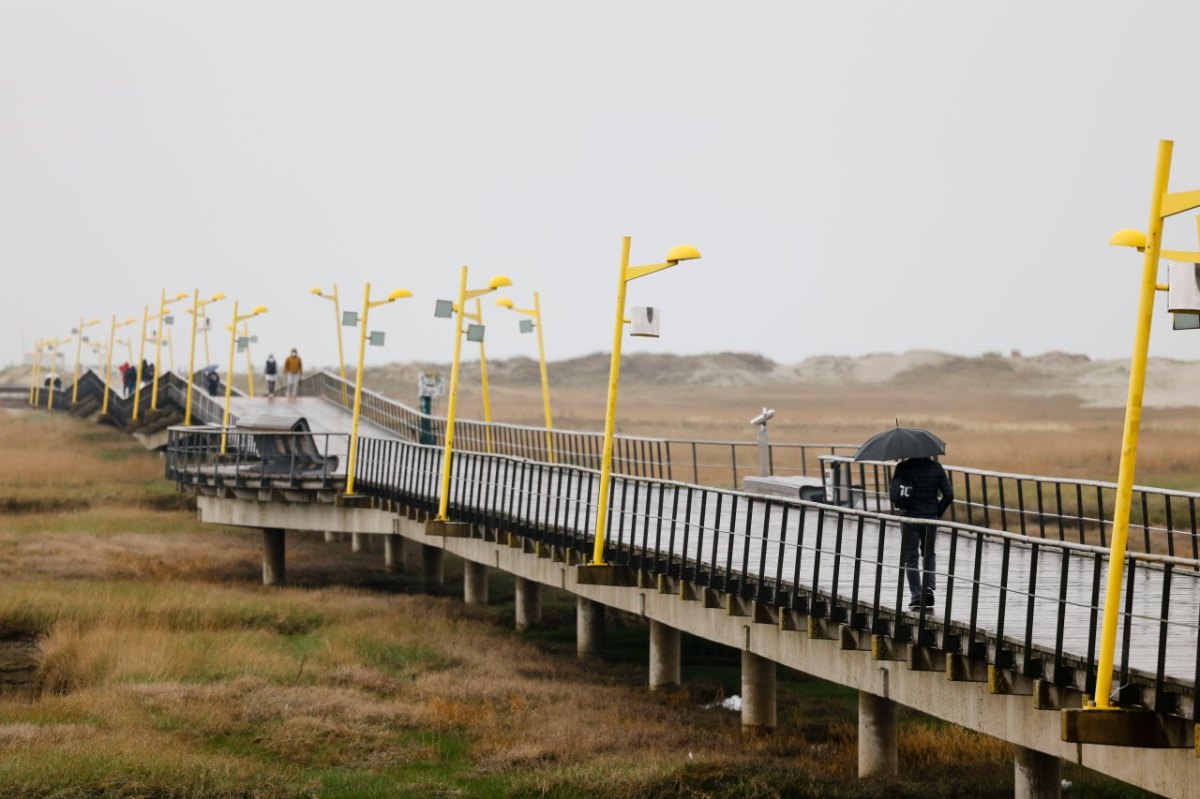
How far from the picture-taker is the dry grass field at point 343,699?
63.6ft

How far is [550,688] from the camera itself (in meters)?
26.2

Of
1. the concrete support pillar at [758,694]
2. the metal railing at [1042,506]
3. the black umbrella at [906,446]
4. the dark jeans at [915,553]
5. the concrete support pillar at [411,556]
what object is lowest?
the concrete support pillar at [411,556]

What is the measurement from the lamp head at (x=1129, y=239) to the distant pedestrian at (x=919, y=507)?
4.10 m

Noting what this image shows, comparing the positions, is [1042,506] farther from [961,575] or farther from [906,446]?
[906,446]

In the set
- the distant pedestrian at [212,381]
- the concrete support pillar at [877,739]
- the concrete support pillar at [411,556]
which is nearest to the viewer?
the concrete support pillar at [877,739]

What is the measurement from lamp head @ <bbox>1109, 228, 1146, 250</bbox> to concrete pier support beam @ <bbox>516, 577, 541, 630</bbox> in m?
22.5

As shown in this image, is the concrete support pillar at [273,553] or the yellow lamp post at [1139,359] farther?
the concrete support pillar at [273,553]

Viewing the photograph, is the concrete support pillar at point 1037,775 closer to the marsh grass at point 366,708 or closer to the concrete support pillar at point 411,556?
the marsh grass at point 366,708

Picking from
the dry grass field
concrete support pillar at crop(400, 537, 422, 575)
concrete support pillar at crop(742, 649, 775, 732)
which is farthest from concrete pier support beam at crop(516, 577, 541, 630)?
concrete support pillar at crop(742, 649, 775, 732)

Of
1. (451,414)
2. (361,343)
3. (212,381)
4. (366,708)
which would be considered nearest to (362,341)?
(361,343)

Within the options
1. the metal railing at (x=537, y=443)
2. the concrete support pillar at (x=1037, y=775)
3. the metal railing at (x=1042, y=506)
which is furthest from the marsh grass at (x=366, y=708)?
the metal railing at (x=537, y=443)

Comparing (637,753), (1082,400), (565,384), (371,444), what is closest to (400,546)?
(371,444)

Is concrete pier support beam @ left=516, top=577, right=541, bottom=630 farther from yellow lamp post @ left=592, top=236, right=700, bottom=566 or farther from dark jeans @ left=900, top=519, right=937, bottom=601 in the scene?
dark jeans @ left=900, top=519, right=937, bottom=601

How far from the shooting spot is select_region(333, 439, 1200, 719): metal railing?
1313 cm
